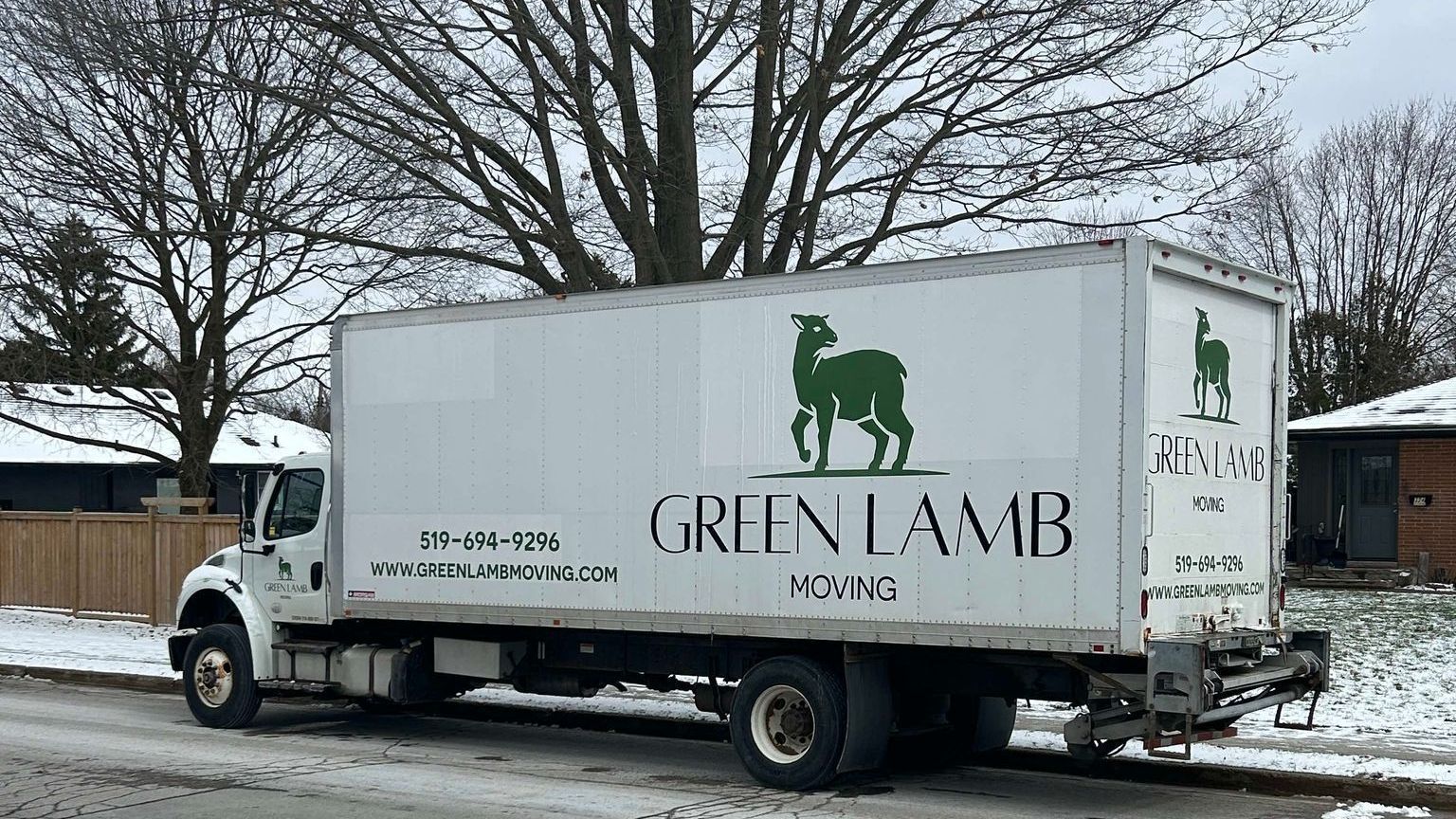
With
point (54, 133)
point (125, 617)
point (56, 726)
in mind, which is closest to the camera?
point (56, 726)

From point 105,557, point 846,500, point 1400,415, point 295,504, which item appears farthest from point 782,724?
point 1400,415

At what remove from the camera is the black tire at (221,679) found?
13547 mm

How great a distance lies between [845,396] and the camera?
10297 millimetres

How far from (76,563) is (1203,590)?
2004 centimetres

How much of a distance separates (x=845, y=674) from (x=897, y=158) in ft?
31.1

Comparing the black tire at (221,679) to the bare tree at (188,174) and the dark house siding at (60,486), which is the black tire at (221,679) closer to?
the bare tree at (188,174)

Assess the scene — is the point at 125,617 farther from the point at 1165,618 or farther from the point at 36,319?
the point at 1165,618

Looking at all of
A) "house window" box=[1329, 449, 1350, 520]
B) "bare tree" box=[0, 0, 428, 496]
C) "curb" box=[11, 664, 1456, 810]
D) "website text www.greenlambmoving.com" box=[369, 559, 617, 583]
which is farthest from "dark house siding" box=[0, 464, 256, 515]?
"website text www.greenlambmoving.com" box=[369, 559, 617, 583]

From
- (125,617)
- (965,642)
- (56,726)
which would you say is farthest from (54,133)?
(965,642)

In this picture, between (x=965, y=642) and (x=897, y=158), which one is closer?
(x=965, y=642)

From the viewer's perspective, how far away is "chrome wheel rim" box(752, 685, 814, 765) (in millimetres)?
10414

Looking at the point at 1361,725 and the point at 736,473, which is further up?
the point at 736,473

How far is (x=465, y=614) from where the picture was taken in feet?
39.8

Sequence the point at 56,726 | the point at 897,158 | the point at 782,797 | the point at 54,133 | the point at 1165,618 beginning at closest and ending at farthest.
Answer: the point at 1165,618, the point at 782,797, the point at 56,726, the point at 897,158, the point at 54,133
